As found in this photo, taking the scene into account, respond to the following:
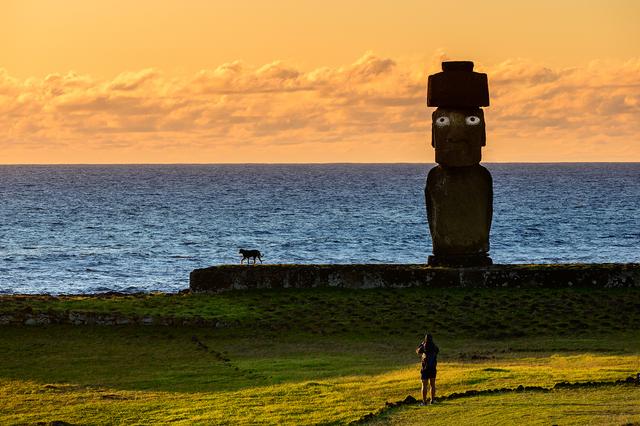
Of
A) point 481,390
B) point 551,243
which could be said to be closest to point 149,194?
point 551,243

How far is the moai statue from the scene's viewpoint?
123 feet

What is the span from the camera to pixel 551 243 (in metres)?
84.9

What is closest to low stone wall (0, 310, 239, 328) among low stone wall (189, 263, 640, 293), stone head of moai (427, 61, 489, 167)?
low stone wall (189, 263, 640, 293)

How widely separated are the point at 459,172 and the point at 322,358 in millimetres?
9724

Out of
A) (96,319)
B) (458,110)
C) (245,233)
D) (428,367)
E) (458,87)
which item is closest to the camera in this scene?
(428,367)

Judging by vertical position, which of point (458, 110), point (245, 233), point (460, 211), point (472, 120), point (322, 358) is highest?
point (458, 110)

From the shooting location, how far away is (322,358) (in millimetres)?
31000

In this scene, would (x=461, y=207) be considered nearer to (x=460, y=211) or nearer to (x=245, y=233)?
(x=460, y=211)

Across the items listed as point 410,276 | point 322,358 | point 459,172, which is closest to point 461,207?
point 459,172

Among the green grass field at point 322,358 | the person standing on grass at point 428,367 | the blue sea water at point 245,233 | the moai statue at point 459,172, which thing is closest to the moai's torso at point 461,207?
the moai statue at point 459,172

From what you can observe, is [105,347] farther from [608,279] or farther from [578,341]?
[608,279]

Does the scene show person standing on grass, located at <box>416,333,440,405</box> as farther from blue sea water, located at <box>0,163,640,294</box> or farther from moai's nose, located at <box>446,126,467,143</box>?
blue sea water, located at <box>0,163,640,294</box>

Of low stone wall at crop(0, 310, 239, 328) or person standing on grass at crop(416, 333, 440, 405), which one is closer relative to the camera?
person standing on grass at crop(416, 333, 440, 405)

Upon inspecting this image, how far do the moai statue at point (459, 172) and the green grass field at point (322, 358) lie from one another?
1846mm
